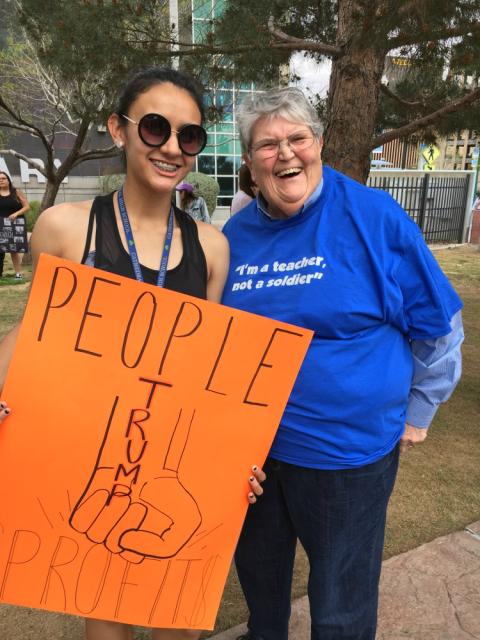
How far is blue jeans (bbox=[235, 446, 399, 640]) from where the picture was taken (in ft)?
4.98

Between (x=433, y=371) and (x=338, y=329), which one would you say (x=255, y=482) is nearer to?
(x=338, y=329)

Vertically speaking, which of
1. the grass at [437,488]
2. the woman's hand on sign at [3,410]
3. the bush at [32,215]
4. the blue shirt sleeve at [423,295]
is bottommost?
the bush at [32,215]

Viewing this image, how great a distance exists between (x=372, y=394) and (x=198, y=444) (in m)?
0.47

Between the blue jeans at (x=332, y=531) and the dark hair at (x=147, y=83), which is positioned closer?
the dark hair at (x=147, y=83)

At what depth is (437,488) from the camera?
3.15m

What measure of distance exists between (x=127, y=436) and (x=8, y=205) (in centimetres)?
842

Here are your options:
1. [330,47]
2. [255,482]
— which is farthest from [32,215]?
[255,482]

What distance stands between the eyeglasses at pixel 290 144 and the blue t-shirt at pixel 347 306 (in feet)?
0.39

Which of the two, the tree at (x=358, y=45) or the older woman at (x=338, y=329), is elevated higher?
the tree at (x=358, y=45)

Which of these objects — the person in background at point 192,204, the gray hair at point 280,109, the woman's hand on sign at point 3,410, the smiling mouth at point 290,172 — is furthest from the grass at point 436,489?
the person in background at point 192,204

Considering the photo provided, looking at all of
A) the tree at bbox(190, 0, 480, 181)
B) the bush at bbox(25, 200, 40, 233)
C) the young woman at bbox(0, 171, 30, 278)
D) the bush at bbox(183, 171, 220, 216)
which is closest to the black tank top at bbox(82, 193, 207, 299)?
the tree at bbox(190, 0, 480, 181)

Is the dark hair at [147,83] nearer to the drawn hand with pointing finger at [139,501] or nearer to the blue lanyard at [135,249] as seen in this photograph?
the blue lanyard at [135,249]

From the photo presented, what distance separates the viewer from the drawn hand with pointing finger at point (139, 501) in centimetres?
138

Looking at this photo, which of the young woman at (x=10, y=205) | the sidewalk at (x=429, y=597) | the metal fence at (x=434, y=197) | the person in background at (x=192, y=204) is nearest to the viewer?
the sidewalk at (x=429, y=597)
